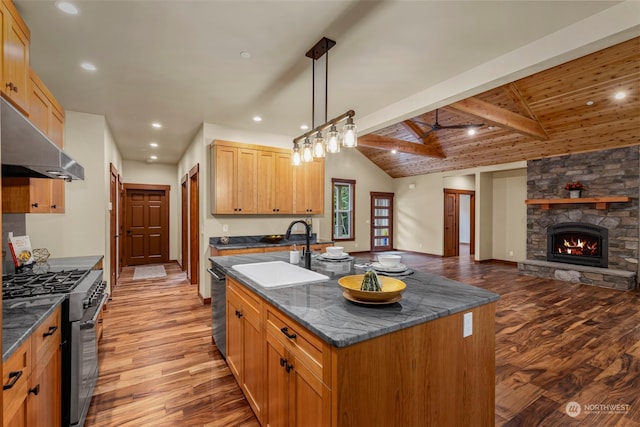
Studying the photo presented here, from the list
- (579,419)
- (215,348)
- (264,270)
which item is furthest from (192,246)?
(579,419)

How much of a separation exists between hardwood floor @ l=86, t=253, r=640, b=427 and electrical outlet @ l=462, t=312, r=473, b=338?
1.07 meters

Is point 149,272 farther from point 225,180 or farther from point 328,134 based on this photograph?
point 328,134

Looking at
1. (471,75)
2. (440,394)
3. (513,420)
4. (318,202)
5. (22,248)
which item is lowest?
(513,420)

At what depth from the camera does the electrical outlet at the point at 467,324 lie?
4.75 ft

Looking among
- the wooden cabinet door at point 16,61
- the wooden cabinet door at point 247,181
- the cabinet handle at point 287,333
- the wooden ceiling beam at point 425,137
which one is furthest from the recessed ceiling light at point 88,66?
the wooden ceiling beam at point 425,137

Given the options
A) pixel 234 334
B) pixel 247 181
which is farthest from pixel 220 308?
pixel 247 181

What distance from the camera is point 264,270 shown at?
7.68 ft

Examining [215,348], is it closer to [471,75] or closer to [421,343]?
[421,343]

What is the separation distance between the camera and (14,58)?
1736 millimetres

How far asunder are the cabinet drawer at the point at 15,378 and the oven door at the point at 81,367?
55cm

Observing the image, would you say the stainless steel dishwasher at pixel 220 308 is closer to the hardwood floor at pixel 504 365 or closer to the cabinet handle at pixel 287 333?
the hardwood floor at pixel 504 365

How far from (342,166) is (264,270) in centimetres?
701

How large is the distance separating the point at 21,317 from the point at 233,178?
125 inches

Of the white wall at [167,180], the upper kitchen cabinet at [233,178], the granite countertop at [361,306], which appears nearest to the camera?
the granite countertop at [361,306]
